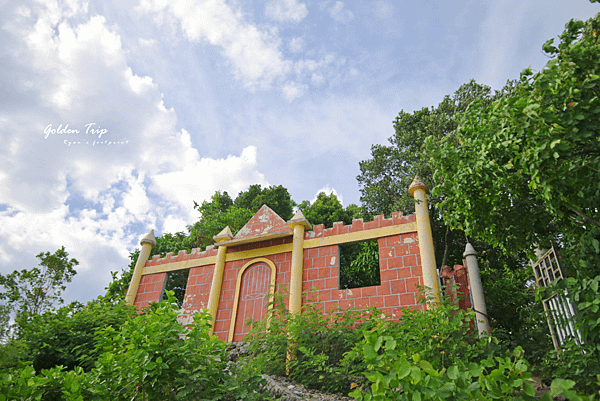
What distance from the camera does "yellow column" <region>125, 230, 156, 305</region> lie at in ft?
38.2

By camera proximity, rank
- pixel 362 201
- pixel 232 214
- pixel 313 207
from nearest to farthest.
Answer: pixel 362 201 < pixel 232 214 < pixel 313 207

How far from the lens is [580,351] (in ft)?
14.2

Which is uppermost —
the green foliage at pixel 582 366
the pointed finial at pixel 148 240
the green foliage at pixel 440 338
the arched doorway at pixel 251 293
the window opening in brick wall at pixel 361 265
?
the window opening in brick wall at pixel 361 265

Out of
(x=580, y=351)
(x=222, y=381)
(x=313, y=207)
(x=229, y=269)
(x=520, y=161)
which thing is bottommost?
(x=222, y=381)

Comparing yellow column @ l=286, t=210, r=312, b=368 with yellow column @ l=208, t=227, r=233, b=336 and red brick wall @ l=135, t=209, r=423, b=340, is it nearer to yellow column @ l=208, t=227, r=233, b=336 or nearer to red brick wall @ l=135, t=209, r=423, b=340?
red brick wall @ l=135, t=209, r=423, b=340

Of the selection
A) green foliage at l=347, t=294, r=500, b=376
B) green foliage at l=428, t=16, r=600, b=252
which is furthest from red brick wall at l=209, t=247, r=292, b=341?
green foliage at l=428, t=16, r=600, b=252

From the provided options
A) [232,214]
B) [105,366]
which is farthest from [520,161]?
[232,214]

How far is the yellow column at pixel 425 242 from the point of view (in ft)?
26.9

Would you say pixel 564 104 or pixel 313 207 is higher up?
pixel 313 207

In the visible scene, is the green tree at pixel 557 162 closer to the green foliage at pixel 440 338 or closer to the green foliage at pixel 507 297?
the green foliage at pixel 440 338

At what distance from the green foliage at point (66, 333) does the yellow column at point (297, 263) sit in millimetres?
3856

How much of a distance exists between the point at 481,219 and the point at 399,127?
10704 millimetres

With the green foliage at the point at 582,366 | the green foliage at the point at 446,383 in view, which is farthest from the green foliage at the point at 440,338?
the green foliage at the point at 446,383

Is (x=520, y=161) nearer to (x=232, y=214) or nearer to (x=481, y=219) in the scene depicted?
(x=481, y=219)
